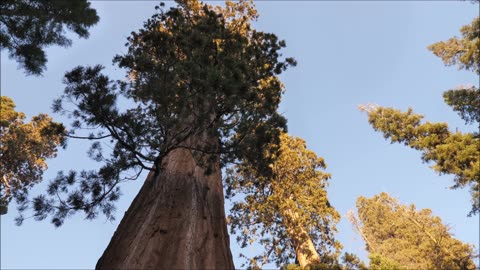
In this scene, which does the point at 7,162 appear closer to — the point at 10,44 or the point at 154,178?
the point at 10,44

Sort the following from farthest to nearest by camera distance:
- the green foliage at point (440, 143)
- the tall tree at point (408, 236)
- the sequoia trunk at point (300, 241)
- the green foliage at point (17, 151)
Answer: the tall tree at point (408, 236)
the green foliage at point (17, 151)
the green foliage at point (440, 143)
the sequoia trunk at point (300, 241)

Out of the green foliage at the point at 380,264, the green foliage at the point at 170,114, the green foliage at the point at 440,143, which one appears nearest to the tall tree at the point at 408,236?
the green foliage at the point at 440,143

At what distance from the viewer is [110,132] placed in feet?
17.8

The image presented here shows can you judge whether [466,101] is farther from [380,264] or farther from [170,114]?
[170,114]

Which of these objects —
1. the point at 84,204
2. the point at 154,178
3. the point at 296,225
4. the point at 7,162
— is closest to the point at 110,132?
the point at 154,178

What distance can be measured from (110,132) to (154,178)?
3.36ft

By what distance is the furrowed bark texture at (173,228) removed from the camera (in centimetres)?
366

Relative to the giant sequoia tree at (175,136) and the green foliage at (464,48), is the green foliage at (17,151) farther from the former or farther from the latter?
the green foliage at (464,48)

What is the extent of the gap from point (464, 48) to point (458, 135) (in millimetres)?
3750

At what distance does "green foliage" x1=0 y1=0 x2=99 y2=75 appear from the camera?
6.84 meters

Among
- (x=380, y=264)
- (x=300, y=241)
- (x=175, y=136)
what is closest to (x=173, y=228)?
(x=175, y=136)

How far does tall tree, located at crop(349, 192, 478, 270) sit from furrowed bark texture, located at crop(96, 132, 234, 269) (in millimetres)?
19834

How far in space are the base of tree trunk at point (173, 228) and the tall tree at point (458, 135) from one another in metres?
11.2

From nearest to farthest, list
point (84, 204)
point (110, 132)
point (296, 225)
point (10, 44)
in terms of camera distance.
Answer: point (110, 132) < point (84, 204) < point (10, 44) < point (296, 225)
